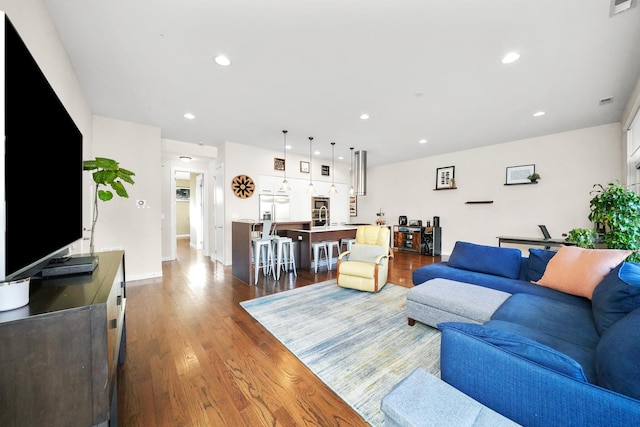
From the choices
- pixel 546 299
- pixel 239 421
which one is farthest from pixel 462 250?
pixel 239 421

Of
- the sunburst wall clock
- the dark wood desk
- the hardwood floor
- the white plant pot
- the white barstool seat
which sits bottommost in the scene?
the hardwood floor

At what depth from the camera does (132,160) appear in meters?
4.34

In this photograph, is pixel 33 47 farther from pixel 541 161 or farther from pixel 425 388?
pixel 541 161

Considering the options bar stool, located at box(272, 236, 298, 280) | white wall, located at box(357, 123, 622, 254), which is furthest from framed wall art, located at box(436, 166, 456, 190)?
bar stool, located at box(272, 236, 298, 280)

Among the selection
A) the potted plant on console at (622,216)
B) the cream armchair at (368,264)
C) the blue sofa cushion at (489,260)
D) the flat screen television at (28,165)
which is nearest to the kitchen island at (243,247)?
the cream armchair at (368,264)

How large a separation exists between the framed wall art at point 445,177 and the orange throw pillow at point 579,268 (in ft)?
14.6

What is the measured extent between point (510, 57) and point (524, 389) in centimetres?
307

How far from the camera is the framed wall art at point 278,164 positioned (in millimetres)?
6436

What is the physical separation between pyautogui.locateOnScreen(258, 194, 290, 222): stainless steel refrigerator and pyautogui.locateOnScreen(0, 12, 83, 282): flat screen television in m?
4.47

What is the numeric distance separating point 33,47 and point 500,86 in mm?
4684

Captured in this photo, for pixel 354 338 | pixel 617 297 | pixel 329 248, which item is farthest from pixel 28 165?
pixel 329 248

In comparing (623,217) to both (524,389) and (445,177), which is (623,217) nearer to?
(524,389)

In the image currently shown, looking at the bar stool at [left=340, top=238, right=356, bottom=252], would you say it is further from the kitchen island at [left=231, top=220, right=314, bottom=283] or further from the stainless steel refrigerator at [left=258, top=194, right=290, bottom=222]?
the stainless steel refrigerator at [left=258, top=194, right=290, bottom=222]

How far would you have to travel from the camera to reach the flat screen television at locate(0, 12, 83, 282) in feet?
3.05
